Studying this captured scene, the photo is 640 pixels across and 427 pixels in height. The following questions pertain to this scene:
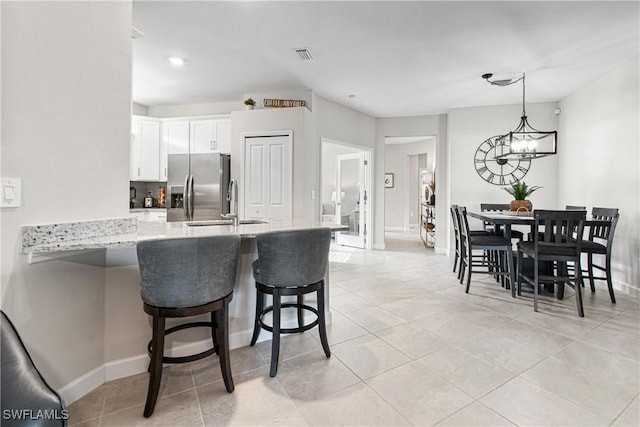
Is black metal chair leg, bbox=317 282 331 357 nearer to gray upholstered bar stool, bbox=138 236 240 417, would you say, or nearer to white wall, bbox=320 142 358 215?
gray upholstered bar stool, bbox=138 236 240 417

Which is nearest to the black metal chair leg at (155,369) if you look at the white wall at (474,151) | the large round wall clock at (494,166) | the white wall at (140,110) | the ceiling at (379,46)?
the ceiling at (379,46)

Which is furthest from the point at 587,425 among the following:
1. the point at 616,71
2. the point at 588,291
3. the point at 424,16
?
the point at 616,71

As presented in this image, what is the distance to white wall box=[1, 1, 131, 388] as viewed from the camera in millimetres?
1293

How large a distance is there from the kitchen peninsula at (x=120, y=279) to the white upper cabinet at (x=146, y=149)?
11.0ft

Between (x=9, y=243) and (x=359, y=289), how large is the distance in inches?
121

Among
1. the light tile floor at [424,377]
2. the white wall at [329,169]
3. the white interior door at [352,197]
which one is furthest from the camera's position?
the white wall at [329,169]

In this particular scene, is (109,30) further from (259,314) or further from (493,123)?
(493,123)

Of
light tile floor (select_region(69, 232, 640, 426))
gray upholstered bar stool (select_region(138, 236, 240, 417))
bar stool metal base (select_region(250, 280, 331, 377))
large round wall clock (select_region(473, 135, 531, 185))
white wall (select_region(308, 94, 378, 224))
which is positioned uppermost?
white wall (select_region(308, 94, 378, 224))

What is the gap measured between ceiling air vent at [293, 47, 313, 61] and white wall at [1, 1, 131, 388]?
1854mm

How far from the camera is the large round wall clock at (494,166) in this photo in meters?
5.18

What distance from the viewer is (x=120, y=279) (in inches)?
71.0

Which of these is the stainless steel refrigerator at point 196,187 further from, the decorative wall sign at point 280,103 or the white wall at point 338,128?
the white wall at point 338,128

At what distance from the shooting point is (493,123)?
5262 millimetres

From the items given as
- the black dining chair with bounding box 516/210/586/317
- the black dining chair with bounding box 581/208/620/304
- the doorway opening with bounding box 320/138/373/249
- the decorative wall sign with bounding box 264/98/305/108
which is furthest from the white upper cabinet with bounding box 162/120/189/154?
the black dining chair with bounding box 581/208/620/304
